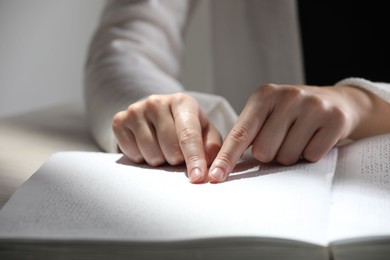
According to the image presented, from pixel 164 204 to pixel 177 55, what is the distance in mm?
703

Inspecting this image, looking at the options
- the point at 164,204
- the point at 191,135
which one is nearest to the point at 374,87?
the point at 191,135

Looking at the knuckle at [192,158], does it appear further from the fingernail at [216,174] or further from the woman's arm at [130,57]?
the woman's arm at [130,57]

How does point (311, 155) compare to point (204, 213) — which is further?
point (311, 155)

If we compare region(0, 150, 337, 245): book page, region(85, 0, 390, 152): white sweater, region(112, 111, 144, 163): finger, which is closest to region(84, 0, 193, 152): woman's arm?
region(85, 0, 390, 152): white sweater

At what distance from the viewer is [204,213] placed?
1.45 feet

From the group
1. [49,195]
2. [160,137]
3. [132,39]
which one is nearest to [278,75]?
[132,39]

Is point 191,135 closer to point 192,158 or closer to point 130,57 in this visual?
point 192,158

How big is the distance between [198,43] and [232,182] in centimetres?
137

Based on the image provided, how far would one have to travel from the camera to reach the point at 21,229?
427 mm

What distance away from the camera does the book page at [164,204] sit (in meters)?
0.41

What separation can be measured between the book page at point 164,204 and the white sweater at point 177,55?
0.20m

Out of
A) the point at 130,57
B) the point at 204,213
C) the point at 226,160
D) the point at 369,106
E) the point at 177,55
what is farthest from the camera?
the point at 177,55

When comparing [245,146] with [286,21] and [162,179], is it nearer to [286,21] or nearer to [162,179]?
[162,179]

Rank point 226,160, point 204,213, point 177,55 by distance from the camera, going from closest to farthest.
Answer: point 204,213, point 226,160, point 177,55
